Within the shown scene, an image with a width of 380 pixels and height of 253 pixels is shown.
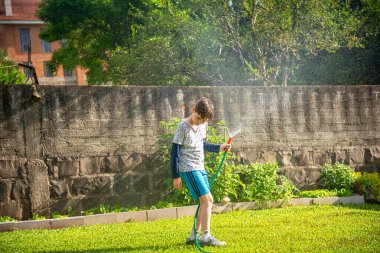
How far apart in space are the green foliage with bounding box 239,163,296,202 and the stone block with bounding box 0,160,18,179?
3694 millimetres

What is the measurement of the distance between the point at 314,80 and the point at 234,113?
1155 cm

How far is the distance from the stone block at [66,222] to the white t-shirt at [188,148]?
2358 millimetres

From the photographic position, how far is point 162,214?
313 inches

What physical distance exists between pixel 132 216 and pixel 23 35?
39.0 metres

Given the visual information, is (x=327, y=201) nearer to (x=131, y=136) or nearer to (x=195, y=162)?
(x=131, y=136)

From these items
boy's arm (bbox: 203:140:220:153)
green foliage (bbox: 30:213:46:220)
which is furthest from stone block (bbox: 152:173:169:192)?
boy's arm (bbox: 203:140:220:153)

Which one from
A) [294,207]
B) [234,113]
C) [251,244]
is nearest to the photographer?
[251,244]

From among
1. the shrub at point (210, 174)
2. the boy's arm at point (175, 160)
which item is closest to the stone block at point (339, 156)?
the shrub at point (210, 174)

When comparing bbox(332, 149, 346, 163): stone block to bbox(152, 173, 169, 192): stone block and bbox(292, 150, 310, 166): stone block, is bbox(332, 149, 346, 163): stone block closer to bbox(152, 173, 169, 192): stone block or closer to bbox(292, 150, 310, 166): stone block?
bbox(292, 150, 310, 166): stone block

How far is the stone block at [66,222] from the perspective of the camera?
24.5 feet

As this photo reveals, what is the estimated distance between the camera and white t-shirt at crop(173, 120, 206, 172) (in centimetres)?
597

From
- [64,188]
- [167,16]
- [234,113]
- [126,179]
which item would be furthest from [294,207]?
[167,16]

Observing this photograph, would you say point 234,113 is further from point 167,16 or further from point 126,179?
point 167,16

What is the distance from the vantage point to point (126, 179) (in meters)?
8.44
